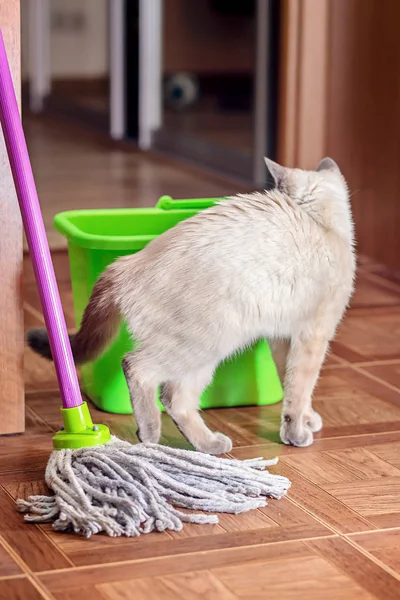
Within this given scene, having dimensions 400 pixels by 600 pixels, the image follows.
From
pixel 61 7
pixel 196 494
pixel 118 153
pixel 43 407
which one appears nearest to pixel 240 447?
pixel 196 494

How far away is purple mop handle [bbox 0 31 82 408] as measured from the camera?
1.66 meters

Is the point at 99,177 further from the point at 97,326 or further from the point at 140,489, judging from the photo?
the point at 140,489

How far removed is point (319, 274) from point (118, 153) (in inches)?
128

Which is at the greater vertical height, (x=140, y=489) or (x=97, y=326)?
(x=97, y=326)

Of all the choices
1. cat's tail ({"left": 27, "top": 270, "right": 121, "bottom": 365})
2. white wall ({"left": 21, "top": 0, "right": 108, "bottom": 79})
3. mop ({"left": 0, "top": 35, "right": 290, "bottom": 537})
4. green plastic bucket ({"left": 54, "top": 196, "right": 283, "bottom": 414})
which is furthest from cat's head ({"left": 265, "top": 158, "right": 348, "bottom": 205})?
white wall ({"left": 21, "top": 0, "right": 108, "bottom": 79})

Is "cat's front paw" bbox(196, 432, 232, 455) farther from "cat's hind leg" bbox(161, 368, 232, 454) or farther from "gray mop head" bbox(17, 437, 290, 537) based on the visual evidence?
"gray mop head" bbox(17, 437, 290, 537)

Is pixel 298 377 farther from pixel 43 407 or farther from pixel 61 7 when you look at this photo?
pixel 61 7

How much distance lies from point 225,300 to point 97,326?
9.1 inches

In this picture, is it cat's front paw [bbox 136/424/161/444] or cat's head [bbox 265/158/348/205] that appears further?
cat's head [bbox 265/158/348/205]

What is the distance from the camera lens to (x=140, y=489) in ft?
4.98

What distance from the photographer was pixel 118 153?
16.2ft

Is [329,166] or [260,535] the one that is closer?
[260,535]

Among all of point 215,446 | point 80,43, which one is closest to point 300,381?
point 215,446

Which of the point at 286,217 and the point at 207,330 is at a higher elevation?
the point at 286,217
